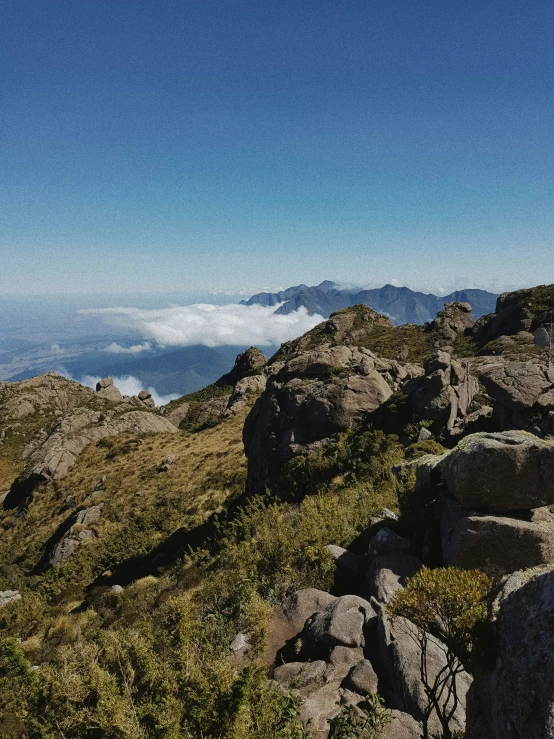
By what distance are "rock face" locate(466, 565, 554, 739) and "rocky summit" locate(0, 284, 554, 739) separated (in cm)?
3

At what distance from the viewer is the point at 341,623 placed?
998cm

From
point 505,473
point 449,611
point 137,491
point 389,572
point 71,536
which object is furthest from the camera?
point 137,491

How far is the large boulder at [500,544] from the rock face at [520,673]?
366 cm

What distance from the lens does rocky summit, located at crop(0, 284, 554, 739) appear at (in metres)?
5.46

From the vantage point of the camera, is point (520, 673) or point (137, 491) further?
point (137, 491)

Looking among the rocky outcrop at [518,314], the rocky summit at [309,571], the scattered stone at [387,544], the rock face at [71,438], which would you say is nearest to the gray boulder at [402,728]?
the rocky summit at [309,571]

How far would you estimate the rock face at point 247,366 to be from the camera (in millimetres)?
107281

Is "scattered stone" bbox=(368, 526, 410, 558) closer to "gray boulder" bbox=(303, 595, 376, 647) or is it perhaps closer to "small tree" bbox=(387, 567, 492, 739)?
"gray boulder" bbox=(303, 595, 376, 647)

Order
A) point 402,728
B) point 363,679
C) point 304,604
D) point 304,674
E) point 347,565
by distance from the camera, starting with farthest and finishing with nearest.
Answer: point 347,565 < point 304,604 < point 304,674 < point 363,679 < point 402,728

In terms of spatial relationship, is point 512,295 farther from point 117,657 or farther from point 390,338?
point 117,657

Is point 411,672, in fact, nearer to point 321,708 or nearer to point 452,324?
point 321,708

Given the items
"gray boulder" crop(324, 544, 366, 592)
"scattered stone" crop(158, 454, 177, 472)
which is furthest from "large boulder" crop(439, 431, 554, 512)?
"scattered stone" crop(158, 454, 177, 472)

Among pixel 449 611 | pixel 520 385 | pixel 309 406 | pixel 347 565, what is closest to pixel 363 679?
pixel 449 611

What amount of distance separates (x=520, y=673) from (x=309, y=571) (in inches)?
347
